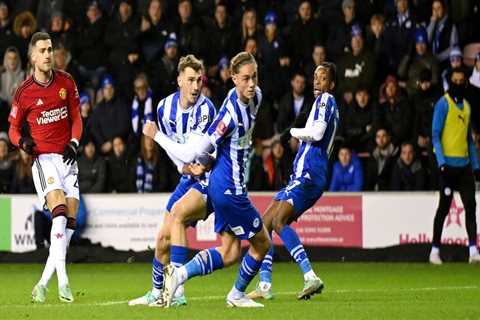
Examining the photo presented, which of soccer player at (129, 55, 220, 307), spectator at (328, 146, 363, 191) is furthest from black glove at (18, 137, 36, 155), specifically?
spectator at (328, 146, 363, 191)

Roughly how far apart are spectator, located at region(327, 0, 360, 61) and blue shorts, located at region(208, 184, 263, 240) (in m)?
10.8

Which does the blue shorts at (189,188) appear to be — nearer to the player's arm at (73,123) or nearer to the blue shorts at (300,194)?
the player's arm at (73,123)

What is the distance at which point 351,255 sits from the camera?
19.0 meters

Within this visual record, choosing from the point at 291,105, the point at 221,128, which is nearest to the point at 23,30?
the point at 291,105

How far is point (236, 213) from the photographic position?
10.9 metres

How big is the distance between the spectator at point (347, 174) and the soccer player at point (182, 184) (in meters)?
7.83

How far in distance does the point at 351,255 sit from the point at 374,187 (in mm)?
1481

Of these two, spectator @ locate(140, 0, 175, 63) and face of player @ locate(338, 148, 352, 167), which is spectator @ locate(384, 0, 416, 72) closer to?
face of player @ locate(338, 148, 352, 167)

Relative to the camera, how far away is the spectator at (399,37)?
21312mm

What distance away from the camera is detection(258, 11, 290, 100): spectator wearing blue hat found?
21391mm

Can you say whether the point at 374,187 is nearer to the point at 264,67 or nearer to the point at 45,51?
the point at 264,67

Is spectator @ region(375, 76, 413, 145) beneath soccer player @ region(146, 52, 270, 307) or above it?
above

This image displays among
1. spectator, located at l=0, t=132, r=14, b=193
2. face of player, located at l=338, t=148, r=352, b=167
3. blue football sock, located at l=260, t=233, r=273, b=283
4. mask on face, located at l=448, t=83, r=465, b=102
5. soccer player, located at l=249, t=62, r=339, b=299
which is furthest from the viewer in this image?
spectator, located at l=0, t=132, r=14, b=193

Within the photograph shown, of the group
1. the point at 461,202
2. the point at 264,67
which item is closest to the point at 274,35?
the point at 264,67
